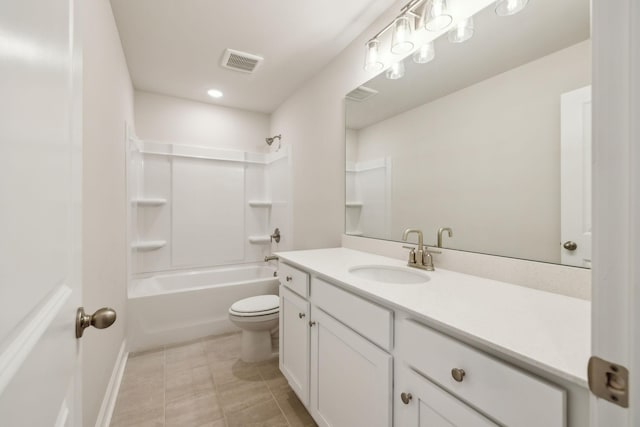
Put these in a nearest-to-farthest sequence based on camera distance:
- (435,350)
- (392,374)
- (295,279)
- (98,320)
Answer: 1. (98,320)
2. (435,350)
3. (392,374)
4. (295,279)

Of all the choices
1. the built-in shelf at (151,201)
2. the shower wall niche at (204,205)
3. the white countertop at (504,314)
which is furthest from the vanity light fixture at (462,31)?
the built-in shelf at (151,201)

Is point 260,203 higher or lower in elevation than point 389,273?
higher

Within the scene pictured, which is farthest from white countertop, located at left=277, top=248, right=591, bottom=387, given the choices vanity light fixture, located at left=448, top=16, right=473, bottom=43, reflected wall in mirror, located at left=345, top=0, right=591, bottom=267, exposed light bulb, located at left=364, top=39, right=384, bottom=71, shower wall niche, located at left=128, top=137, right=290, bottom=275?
shower wall niche, located at left=128, top=137, right=290, bottom=275

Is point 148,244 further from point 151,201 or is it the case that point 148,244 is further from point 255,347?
point 255,347

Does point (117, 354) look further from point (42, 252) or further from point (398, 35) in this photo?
point (398, 35)

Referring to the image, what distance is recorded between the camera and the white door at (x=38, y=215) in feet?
1.10

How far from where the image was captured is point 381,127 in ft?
6.15

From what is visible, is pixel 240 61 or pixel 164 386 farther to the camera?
pixel 240 61

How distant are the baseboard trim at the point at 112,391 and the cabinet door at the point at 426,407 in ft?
5.15

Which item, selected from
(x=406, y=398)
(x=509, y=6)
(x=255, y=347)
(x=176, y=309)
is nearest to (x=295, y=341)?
(x=255, y=347)

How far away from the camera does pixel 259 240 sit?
3.61 meters

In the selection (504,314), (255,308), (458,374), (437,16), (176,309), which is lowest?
(176,309)

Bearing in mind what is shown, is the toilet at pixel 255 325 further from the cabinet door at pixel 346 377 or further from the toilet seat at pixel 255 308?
the cabinet door at pixel 346 377

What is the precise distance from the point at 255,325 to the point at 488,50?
7.40 ft
